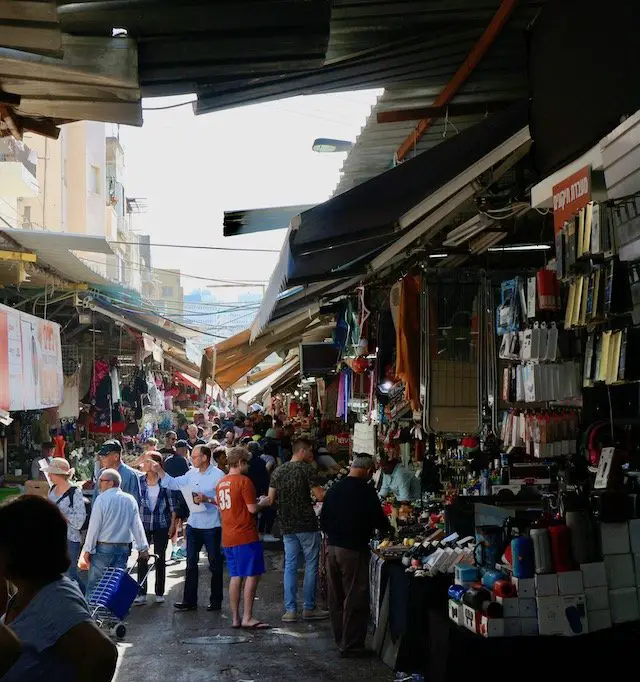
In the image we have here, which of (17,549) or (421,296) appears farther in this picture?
(421,296)

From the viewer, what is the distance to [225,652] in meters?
8.80

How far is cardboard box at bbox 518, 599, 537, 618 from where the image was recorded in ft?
18.3

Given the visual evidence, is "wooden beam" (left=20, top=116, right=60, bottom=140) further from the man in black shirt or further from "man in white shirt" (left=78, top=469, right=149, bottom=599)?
"man in white shirt" (left=78, top=469, right=149, bottom=599)

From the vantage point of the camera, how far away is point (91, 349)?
19.7 meters

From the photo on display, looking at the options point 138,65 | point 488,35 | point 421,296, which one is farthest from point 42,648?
point 421,296

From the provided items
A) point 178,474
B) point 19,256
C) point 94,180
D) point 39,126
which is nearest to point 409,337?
point 39,126

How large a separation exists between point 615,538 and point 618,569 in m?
0.19

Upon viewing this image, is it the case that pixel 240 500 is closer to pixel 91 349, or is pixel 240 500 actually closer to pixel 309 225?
pixel 309 225

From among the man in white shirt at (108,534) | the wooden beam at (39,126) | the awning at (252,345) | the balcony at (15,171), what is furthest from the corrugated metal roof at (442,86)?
the balcony at (15,171)

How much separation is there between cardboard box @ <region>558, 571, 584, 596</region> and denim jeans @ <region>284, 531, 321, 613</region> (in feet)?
16.3

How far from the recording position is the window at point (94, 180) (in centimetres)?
3847

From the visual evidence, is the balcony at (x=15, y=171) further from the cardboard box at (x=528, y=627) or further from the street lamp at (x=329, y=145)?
the cardboard box at (x=528, y=627)

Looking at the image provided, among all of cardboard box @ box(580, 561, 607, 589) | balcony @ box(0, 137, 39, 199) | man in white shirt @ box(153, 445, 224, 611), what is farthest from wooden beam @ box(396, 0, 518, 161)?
balcony @ box(0, 137, 39, 199)

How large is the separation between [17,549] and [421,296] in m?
5.28
